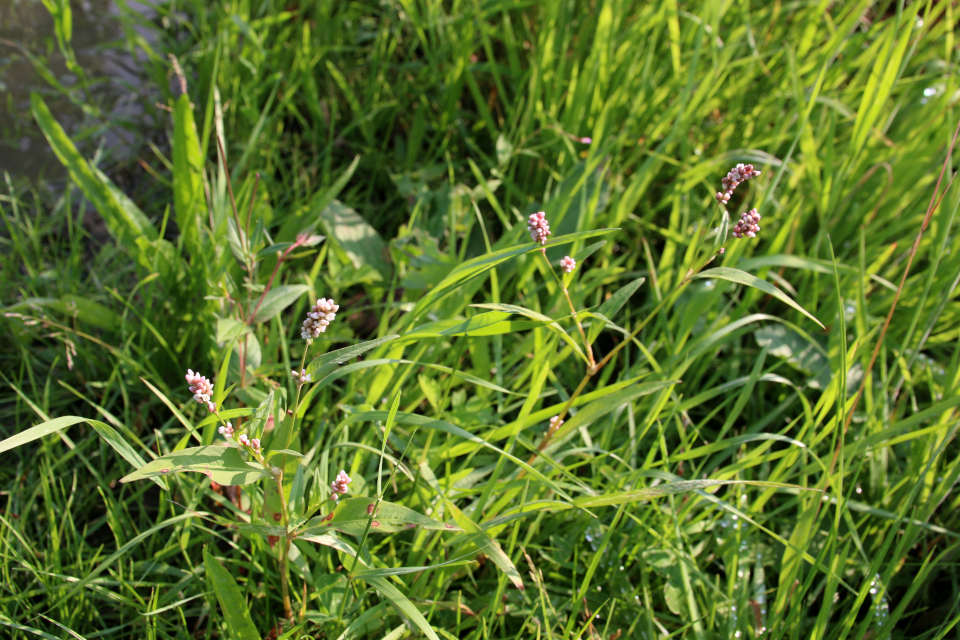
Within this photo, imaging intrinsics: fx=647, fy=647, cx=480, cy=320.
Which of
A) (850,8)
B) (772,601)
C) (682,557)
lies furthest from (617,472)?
(850,8)

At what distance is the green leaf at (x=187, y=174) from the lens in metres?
1.36

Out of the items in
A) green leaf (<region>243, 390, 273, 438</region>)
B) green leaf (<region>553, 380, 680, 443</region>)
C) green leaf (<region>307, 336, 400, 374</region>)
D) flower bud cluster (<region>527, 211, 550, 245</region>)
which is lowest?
green leaf (<region>553, 380, 680, 443</region>)

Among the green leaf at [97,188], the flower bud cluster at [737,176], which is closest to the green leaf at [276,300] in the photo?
the green leaf at [97,188]

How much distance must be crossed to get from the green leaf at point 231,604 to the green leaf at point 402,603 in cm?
19

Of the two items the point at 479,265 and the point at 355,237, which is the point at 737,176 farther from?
the point at 355,237

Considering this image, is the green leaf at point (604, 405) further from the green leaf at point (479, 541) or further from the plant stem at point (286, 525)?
the plant stem at point (286, 525)

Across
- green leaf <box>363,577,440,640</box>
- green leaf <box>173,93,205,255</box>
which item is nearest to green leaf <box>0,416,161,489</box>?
green leaf <box>363,577,440,640</box>

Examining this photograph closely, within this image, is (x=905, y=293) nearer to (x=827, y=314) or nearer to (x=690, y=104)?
(x=827, y=314)

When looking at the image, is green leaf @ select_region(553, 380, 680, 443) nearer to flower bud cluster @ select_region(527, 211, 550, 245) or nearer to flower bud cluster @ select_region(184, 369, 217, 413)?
flower bud cluster @ select_region(527, 211, 550, 245)

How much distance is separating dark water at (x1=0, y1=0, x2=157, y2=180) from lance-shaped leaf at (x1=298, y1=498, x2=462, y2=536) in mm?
1558

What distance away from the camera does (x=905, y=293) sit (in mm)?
1617

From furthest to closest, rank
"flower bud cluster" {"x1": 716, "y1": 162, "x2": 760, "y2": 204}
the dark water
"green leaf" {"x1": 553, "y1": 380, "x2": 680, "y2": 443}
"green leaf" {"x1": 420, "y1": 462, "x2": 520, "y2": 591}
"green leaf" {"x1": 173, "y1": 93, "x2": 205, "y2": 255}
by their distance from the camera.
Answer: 1. the dark water
2. "green leaf" {"x1": 173, "y1": 93, "x2": 205, "y2": 255}
3. "green leaf" {"x1": 553, "y1": 380, "x2": 680, "y2": 443}
4. "green leaf" {"x1": 420, "y1": 462, "x2": 520, "y2": 591}
5. "flower bud cluster" {"x1": 716, "y1": 162, "x2": 760, "y2": 204}

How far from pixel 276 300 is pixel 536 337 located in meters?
0.49

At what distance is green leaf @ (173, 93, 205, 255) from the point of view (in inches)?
53.5
